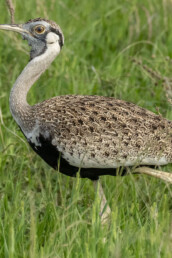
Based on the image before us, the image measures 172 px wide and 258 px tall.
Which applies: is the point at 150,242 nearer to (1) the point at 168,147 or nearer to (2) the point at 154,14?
(1) the point at 168,147

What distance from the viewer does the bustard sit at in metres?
4.20

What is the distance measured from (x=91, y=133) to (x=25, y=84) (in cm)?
62

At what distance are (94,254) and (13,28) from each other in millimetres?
1880

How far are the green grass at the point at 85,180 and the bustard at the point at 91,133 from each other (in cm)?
17

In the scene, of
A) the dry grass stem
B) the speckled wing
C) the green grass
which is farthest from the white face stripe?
the dry grass stem

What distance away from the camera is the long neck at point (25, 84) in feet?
14.4

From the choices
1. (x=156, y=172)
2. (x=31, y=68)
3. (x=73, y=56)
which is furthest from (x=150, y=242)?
(x=73, y=56)

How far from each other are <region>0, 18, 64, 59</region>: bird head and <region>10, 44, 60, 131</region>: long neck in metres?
0.04

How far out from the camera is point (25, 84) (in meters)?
4.45

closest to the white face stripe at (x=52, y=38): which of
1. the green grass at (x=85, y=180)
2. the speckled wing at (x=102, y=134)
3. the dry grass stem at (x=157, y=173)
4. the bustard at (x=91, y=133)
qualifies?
the bustard at (x=91, y=133)

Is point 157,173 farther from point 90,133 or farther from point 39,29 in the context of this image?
point 39,29

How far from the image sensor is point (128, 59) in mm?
6605

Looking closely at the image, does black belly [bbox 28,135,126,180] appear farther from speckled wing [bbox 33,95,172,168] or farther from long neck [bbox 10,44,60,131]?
long neck [bbox 10,44,60,131]


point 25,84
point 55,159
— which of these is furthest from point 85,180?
point 25,84
